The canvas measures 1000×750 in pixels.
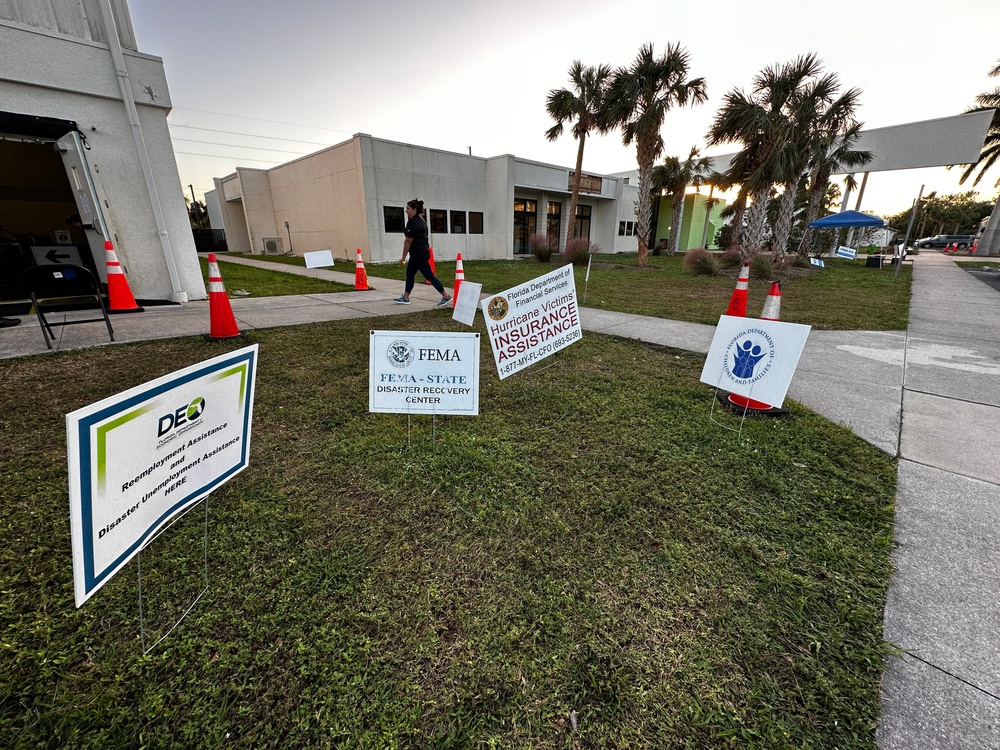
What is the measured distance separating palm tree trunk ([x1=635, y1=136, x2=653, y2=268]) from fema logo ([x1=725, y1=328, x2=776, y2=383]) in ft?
53.7

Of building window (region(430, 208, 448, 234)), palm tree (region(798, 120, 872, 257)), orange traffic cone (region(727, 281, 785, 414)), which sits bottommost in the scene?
orange traffic cone (region(727, 281, 785, 414))

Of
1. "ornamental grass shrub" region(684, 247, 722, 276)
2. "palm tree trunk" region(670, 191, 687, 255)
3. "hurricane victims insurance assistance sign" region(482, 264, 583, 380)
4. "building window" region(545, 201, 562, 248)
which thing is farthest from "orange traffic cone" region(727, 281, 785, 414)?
"palm tree trunk" region(670, 191, 687, 255)

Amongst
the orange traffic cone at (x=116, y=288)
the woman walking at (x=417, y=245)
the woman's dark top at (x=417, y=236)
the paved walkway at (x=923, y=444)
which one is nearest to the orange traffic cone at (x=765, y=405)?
the paved walkway at (x=923, y=444)

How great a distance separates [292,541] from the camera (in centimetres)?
190

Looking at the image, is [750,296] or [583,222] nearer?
[750,296]

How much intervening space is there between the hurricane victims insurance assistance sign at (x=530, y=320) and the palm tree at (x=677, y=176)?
89.3ft

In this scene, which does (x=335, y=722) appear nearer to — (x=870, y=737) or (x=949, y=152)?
(x=870, y=737)

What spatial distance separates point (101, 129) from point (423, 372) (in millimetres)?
7839

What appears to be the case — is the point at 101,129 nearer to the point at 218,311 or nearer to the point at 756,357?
the point at 218,311

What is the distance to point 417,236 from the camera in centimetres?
711

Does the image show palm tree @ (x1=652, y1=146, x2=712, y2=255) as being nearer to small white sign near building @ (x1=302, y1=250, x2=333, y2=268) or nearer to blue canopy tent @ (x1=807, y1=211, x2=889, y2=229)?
blue canopy tent @ (x1=807, y1=211, x2=889, y2=229)

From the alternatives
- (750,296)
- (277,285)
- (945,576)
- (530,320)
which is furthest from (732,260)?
(945,576)

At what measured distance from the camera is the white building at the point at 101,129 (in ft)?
18.4

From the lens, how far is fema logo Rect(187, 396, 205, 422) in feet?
4.80
